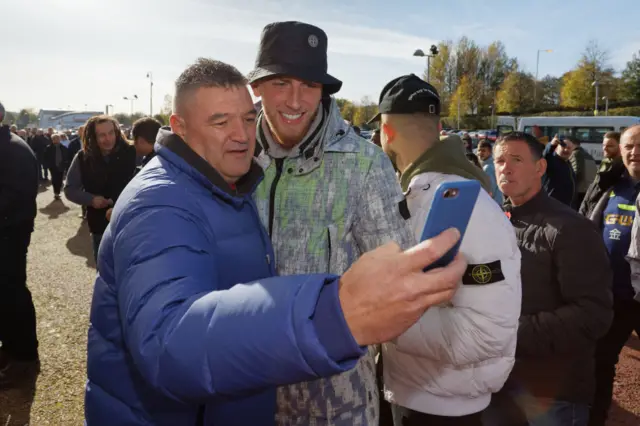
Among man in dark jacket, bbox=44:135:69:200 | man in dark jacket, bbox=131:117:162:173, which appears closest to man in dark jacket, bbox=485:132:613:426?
man in dark jacket, bbox=131:117:162:173

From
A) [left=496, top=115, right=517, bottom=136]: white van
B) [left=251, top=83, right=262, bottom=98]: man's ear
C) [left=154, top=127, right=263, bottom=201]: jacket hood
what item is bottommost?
[left=154, top=127, right=263, bottom=201]: jacket hood

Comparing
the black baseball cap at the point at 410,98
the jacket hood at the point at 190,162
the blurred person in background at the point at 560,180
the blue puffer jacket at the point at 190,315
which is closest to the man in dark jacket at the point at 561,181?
the blurred person in background at the point at 560,180

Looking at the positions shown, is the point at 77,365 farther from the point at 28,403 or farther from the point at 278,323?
the point at 278,323

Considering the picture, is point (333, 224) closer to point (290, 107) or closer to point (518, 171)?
point (290, 107)

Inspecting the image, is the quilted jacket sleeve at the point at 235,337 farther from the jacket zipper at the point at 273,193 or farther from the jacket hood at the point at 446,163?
the jacket hood at the point at 446,163

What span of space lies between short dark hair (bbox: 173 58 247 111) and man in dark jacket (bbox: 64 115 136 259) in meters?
4.47

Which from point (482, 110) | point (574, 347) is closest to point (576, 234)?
point (574, 347)

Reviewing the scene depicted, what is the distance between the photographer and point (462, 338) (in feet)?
6.33

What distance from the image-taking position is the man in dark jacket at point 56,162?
15.7m

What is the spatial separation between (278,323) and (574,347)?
2.62m

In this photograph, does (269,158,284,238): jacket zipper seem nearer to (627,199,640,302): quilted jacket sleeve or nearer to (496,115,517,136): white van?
(627,199,640,302): quilted jacket sleeve

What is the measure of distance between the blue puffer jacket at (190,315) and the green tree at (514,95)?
74.9 metres

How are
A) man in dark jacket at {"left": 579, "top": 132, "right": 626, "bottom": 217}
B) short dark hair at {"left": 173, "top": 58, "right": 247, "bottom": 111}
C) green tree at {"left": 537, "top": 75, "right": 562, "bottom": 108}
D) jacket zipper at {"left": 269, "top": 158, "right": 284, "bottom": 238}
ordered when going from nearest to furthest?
short dark hair at {"left": 173, "top": 58, "right": 247, "bottom": 111} < jacket zipper at {"left": 269, "top": 158, "right": 284, "bottom": 238} < man in dark jacket at {"left": 579, "top": 132, "right": 626, "bottom": 217} < green tree at {"left": 537, "top": 75, "right": 562, "bottom": 108}

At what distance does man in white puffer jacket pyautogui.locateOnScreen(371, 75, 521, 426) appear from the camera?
1936mm
